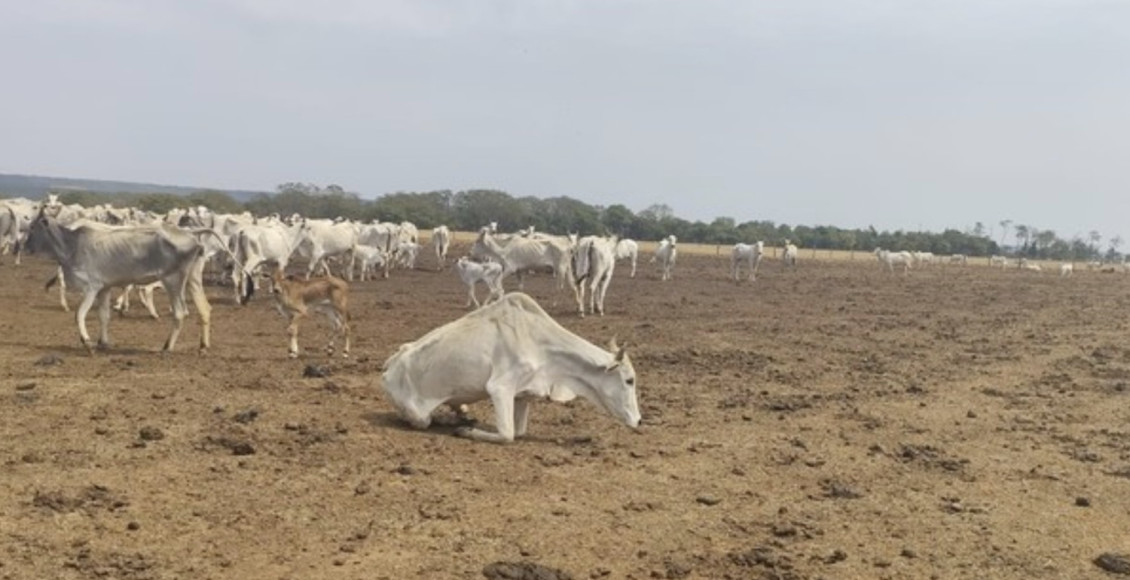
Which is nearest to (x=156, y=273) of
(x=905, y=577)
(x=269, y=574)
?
(x=269, y=574)

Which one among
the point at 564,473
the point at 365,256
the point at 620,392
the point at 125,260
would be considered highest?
the point at 125,260

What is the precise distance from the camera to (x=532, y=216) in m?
104

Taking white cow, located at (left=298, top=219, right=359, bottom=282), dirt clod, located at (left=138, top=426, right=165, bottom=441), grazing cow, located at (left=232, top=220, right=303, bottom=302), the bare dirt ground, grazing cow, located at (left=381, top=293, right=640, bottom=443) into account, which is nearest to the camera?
the bare dirt ground

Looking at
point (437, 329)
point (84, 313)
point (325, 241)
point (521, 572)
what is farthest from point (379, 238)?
point (521, 572)

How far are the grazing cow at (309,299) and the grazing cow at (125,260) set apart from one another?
3.47ft

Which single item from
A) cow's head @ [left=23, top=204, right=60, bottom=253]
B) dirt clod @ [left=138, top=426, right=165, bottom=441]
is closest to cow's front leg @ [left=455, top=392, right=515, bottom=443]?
dirt clod @ [left=138, top=426, right=165, bottom=441]

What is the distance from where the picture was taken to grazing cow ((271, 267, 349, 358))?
1419 centimetres

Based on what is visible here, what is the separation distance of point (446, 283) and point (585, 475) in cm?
2440

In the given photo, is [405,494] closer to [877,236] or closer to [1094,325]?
[1094,325]

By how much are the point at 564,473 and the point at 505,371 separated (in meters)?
1.30

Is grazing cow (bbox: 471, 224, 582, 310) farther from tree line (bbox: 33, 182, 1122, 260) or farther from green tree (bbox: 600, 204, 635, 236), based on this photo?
green tree (bbox: 600, 204, 635, 236)

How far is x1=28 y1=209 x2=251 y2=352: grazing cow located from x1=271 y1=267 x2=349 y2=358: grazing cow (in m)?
1.06

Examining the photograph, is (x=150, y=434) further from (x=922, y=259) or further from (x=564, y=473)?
(x=922, y=259)

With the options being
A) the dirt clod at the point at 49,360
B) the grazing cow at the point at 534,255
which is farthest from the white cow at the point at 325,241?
the dirt clod at the point at 49,360
